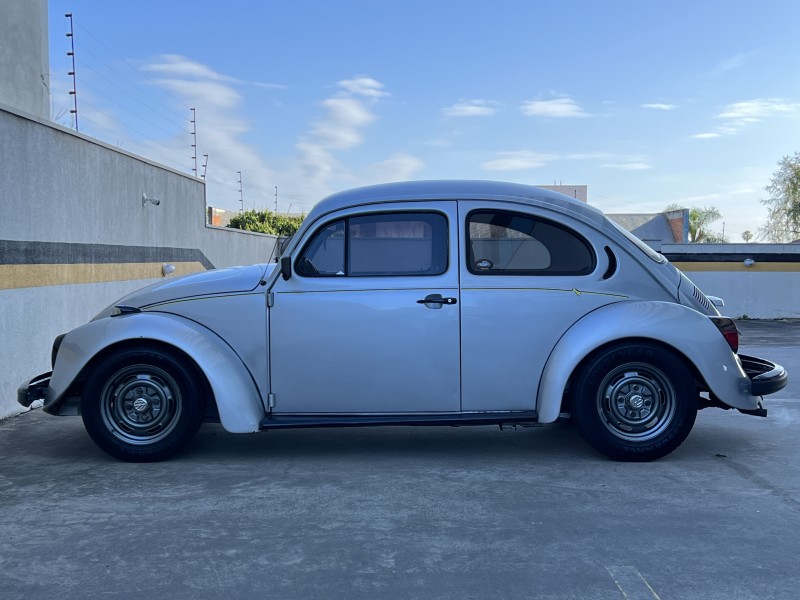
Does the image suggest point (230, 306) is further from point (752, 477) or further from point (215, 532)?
point (752, 477)

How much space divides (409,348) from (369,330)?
1.02 feet

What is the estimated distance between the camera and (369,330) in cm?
542

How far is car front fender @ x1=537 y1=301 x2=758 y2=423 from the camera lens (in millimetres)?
5344

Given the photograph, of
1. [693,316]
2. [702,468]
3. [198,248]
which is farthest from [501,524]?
[198,248]

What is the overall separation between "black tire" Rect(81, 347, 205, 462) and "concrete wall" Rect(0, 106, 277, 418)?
1484 mm

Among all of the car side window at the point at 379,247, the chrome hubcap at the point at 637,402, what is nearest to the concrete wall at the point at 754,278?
the chrome hubcap at the point at 637,402

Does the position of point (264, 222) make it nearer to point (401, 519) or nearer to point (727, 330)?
point (727, 330)

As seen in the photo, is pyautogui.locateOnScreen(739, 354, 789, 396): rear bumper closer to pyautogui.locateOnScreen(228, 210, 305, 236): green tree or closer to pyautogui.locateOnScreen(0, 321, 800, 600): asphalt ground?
pyautogui.locateOnScreen(0, 321, 800, 600): asphalt ground

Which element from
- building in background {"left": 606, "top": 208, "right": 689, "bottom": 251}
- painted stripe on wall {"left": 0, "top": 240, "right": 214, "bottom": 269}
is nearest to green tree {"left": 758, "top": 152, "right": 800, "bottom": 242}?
building in background {"left": 606, "top": 208, "right": 689, "bottom": 251}

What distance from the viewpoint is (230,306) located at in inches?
217

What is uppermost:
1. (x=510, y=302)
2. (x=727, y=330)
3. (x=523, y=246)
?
(x=523, y=246)

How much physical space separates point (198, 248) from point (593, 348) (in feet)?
33.8

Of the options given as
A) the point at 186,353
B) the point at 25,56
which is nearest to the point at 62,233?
the point at 186,353

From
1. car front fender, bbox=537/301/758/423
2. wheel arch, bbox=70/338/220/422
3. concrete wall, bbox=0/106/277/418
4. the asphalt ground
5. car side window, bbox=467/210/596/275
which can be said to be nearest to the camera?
the asphalt ground
